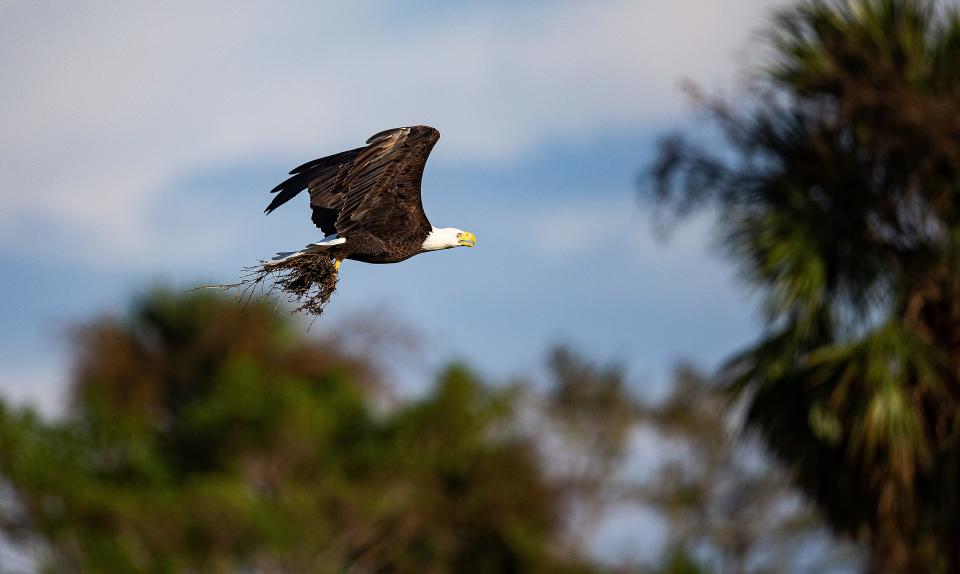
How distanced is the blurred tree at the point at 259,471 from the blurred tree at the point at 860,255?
897 cm

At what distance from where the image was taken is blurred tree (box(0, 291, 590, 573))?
755 inches

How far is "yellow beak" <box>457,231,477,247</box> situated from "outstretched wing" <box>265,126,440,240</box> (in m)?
0.39

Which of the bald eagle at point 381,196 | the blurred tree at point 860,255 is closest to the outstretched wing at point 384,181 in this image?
the bald eagle at point 381,196

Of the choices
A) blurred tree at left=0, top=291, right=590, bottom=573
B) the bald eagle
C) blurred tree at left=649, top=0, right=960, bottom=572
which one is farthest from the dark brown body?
blurred tree at left=0, top=291, right=590, bottom=573

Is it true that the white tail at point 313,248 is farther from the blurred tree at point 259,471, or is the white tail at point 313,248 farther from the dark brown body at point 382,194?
the blurred tree at point 259,471

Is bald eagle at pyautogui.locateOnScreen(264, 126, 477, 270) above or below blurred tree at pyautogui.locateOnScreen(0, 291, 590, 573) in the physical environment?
Result: below

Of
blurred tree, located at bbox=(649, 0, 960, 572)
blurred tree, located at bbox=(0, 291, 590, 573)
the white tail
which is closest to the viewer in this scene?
the white tail

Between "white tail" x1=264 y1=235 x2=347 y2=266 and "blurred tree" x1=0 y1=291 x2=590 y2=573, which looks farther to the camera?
"blurred tree" x1=0 y1=291 x2=590 y2=573

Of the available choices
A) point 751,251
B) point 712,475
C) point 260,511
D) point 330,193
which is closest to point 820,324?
point 751,251

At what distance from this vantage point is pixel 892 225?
10820 mm

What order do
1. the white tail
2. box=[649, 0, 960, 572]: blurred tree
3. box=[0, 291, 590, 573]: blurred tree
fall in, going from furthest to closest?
box=[0, 291, 590, 573]: blurred tree → box=[649, 0, 960, 572]: blurred tree → the white tail

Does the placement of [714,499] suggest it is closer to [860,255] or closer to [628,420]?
[628,420]

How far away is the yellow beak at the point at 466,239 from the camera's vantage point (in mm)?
7012

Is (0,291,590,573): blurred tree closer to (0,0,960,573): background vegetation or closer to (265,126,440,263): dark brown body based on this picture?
(0,0,960,573): background vegetation
